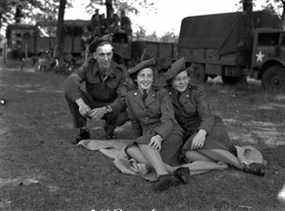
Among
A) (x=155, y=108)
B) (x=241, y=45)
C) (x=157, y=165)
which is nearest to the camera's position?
(x=157, y=165)

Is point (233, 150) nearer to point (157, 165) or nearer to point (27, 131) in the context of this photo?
point (157, 165)

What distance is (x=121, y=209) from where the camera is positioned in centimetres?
332

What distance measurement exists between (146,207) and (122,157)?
1.23 metres

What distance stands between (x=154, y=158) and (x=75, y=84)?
166cm

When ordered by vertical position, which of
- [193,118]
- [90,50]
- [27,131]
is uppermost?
[90,50]

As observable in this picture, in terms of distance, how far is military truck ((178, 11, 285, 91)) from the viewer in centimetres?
1122

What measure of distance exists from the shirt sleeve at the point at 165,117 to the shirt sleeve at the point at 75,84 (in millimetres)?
1170

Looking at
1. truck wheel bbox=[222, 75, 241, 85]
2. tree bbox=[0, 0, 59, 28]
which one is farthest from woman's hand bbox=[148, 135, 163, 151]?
tree bbox=[0, 0, 59, 28]

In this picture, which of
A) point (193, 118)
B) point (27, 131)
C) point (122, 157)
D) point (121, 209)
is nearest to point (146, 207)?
point (121, 209)

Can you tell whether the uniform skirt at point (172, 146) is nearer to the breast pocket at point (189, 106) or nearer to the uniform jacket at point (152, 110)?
the uniform jacket at point (152, 110)

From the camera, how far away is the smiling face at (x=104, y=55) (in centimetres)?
503

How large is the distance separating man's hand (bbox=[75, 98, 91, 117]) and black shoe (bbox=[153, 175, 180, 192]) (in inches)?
59.1

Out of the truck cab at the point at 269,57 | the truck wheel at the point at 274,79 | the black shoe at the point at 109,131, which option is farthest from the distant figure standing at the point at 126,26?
the black shoe at the point at 109,131

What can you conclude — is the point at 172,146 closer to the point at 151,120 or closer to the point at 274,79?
the point at 151,120
